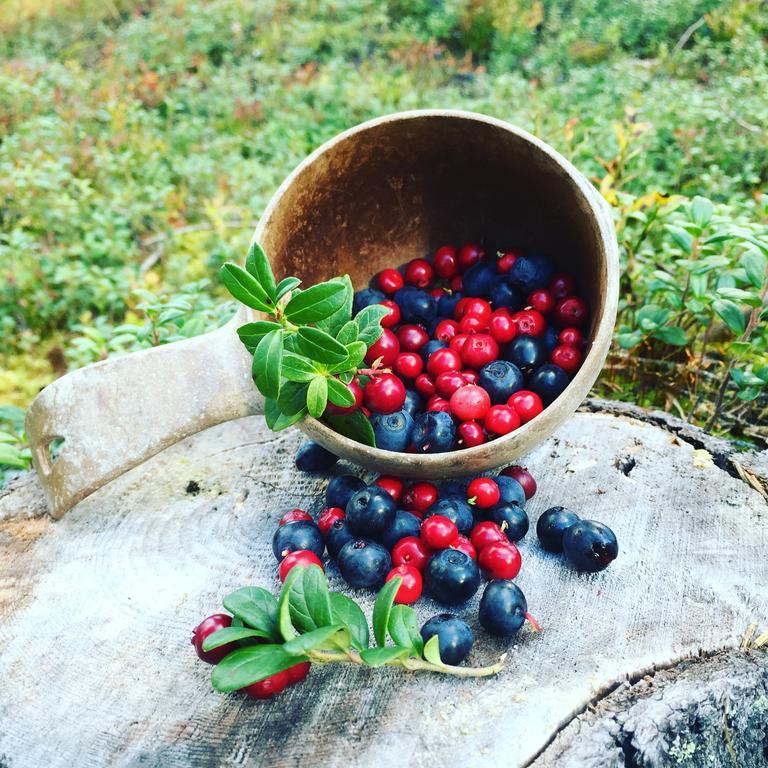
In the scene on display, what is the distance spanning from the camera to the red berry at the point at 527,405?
1776mm

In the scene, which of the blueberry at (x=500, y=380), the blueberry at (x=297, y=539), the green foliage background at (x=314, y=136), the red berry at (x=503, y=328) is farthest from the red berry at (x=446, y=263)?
the blueberry at (x=297, y=539)

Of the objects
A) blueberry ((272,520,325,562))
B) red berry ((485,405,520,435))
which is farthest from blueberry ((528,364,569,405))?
blueberry ((272,520,325,562))

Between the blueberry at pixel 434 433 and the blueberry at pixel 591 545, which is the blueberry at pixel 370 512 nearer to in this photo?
the blueberry at pixel 434 433

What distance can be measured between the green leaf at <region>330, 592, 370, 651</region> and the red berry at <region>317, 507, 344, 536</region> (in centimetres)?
37

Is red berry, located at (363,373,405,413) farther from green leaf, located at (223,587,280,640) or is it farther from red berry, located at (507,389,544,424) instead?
green leaf, located at (223,587,280,640)

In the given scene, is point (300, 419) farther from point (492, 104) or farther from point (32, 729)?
point (492, 104)

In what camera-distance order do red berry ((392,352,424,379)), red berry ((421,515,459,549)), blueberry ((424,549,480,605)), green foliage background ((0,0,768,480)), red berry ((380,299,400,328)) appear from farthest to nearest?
1. green foliage background ((0,0,768,480))
2. red berry ((380,299,400,328))
3. red berry ((392,352,424,379))
4. red berry ((421,515,459,549))
5. blueberry ((424,549,480,605))

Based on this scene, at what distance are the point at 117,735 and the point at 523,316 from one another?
140cm

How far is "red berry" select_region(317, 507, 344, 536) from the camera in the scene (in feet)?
5.87

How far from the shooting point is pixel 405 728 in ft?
4.50

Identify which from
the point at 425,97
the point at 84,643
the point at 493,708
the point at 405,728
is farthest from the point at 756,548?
the point at 425,97

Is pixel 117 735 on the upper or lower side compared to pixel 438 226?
lower

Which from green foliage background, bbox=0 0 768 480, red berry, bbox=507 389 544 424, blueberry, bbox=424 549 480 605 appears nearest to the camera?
blueberry, bbox=424 549 480 605

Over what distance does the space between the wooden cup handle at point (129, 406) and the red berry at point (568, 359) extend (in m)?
0.79
